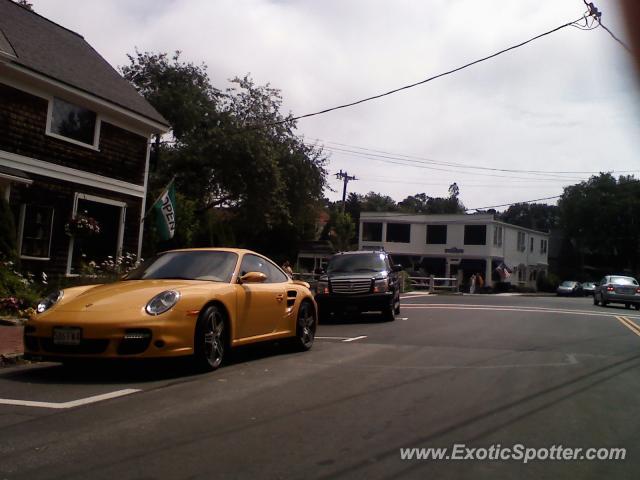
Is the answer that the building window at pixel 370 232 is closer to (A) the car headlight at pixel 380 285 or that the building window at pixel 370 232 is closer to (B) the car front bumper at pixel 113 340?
(A) the car headlight at pixel 380 285

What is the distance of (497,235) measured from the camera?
5334 centimetres

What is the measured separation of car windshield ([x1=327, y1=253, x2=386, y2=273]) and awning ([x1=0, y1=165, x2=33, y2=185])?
719 cm

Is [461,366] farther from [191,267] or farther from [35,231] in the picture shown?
[35,231]

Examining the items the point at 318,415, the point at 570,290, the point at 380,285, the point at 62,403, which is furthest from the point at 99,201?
the point at 570,290

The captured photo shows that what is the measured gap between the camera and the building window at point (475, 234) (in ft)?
173

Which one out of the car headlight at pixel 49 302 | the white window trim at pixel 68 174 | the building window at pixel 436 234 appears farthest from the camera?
the building window at pixel 436 234

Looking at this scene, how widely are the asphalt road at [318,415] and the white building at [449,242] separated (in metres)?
44.2

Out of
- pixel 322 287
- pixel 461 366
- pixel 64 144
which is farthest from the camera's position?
pixel 64 144

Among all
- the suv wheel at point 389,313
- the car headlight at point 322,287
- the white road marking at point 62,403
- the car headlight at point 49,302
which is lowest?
the white road marking at point 62,403

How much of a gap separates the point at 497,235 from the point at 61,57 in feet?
139

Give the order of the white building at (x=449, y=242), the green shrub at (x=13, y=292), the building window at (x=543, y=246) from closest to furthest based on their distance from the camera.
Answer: the green shrub at (x=13, y=292) → the white building at (x=449, y=242) → the building window at (x=543, y=246)

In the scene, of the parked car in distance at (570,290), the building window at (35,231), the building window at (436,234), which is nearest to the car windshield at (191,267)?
the building window at (35,231)

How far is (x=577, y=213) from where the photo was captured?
220 ft

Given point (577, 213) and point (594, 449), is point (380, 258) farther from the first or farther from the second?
point (577, 213)
